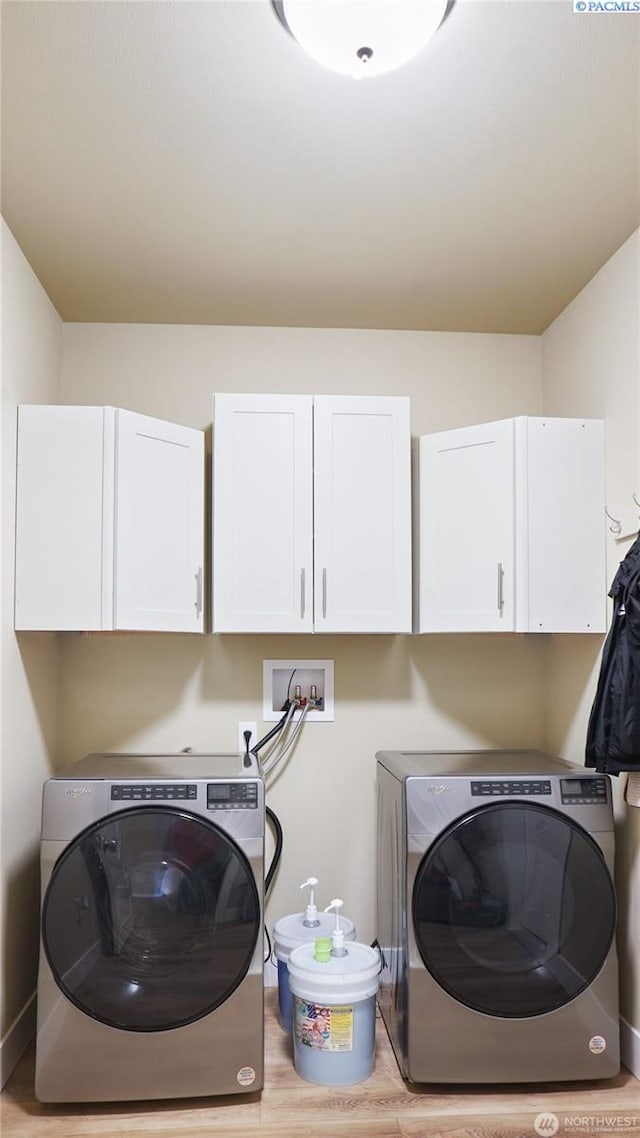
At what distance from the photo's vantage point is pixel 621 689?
2260 millimetres

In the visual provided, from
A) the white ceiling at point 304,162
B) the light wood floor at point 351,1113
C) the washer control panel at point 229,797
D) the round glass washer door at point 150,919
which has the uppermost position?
the white ceiling at point 304,162

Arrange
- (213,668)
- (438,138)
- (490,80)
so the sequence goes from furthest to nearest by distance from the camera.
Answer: (213,668), (438,138), (490,80)

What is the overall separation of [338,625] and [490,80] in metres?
1.62

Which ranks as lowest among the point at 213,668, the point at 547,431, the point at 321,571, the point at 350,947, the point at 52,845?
the point at 350,947

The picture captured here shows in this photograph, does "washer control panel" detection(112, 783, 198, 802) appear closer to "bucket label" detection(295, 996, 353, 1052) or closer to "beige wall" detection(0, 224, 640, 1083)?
"beige wall" detection(0, 224, 640, 1083)

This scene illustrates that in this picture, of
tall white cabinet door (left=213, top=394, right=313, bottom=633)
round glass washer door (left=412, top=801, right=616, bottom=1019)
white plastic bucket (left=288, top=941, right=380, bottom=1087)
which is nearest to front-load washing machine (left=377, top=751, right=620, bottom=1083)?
round glass washer door (left=412, top=801, right=616, bottom=1019)

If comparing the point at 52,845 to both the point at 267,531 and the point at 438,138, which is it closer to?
the point at 267,531

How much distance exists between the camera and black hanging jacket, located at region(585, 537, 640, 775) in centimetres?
222

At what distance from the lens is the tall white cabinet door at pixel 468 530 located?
2.70 metres

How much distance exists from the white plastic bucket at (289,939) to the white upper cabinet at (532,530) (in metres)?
1.08

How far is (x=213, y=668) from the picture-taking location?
10.1ft

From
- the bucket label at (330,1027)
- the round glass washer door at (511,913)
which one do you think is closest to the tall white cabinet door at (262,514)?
the round glass washer door at (511,913)

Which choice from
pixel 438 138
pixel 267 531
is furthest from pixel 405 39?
pixel 267 531

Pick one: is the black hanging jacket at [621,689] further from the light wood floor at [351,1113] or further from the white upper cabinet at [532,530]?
the light wood floor at [351,1113]
